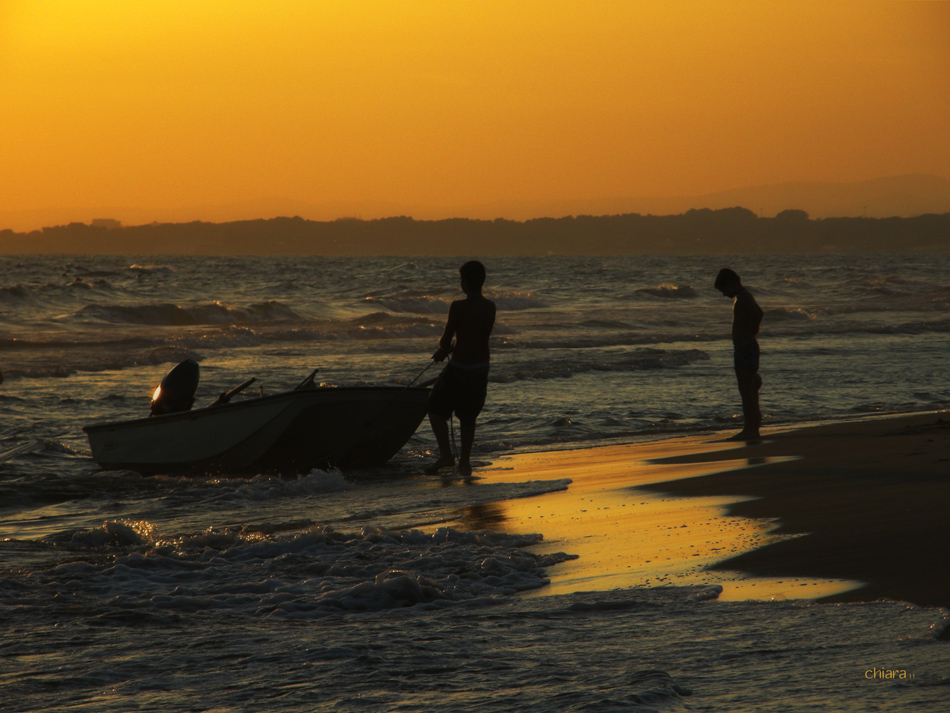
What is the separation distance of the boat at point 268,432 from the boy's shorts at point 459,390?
433mm

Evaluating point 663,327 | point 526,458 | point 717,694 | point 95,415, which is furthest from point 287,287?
point 717,694

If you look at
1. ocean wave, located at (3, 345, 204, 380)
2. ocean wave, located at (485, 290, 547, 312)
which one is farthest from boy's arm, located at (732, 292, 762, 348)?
ocean wave, located at (485, 290, 547, 312)

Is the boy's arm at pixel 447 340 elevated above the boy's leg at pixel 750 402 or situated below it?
above

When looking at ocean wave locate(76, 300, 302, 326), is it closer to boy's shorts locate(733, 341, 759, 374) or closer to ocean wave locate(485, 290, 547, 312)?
ocean wave locate(485, 290, 547, 312)

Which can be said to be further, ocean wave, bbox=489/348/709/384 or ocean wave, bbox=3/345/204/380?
ocean wave, bbox=3/345/204/380

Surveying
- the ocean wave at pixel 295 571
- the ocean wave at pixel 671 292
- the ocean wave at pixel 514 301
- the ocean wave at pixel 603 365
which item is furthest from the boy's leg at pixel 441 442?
the ocean wave at pixel 671 292

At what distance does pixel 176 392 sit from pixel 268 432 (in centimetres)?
111

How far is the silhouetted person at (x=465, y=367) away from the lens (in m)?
8.35

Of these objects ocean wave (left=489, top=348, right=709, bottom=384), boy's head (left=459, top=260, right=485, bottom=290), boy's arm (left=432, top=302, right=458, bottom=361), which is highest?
boy's head (left=459, top=260, right=485, bottom=290)

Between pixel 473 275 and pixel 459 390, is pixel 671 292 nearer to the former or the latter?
→ pixel 459 390

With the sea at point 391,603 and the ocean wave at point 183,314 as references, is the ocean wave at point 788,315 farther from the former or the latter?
the sea at point 391,603

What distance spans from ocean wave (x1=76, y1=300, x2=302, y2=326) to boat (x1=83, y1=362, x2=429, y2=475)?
86.9 ft

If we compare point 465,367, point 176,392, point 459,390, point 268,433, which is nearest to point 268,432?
point 268,433

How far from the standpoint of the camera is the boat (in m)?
8.71
